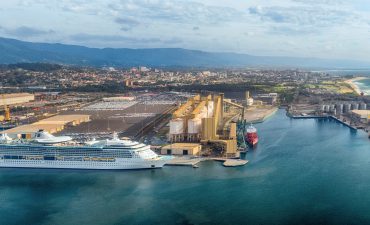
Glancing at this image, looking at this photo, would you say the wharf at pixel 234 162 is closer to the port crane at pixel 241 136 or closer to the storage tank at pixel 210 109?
the port crane at pixel 241 136

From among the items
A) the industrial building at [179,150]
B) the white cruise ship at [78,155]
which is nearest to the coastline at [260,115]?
the industrial building at [179,150]

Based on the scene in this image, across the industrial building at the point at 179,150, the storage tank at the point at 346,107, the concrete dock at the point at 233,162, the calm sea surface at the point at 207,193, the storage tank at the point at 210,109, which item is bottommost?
the calm sea surface at the point at 207,193

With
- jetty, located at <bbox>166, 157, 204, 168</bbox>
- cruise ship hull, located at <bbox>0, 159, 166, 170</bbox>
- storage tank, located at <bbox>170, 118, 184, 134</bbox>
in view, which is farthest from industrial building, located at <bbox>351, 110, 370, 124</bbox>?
cruise ship hull, located at <bbox>0, 159, 166, 170</bbox>

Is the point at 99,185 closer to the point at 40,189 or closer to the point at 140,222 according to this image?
the point at 40,189

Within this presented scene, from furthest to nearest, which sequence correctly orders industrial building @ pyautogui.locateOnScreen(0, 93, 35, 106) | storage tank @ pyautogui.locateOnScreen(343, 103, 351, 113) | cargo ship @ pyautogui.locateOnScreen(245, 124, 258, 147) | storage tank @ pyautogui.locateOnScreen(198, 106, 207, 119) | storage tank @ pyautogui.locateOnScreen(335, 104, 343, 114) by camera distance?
1. industrial building @ pyautogui.locateOnScreen(0, 93, 35, 106)
2. storage tank @ pyautogui.locateOnScreen(343, 103, 351, 113)
3. storage tank @ pyautogui.locateOnScreen(335, 104, 343, 114)
4. storage tank @ pyautogui.locateOnScreen(198, 106, 207, 119)
5. cargo ship @ pyautogui.locateOnScreen(245, 124, 258, 147)

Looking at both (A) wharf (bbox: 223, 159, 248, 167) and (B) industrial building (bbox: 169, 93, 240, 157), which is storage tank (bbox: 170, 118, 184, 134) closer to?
(B) industrial building (bbox: 169, 93, 240, 157)
